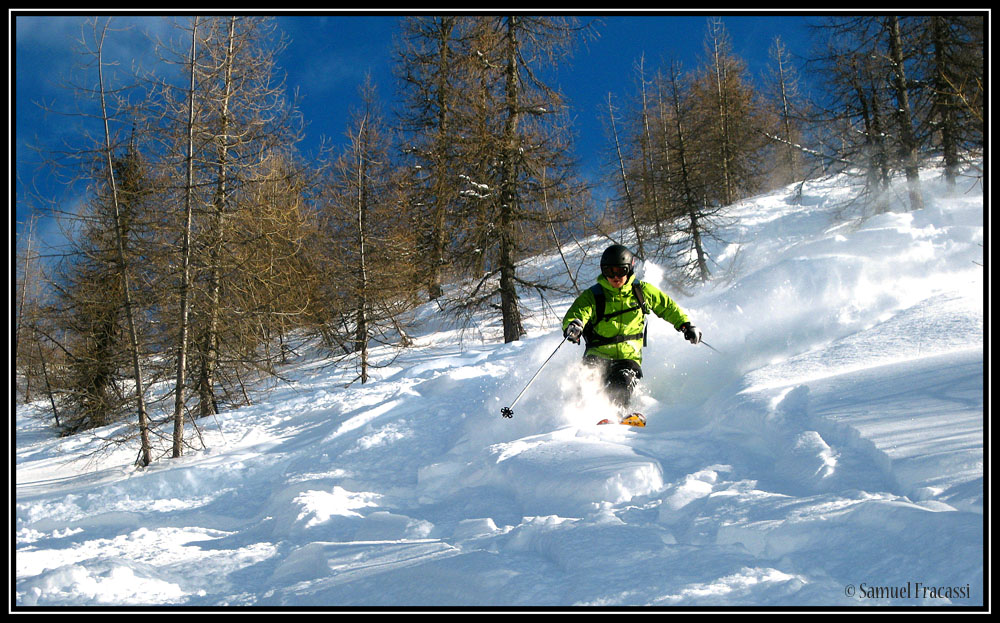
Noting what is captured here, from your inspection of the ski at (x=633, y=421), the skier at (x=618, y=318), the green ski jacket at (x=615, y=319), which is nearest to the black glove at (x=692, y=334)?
the skier at (x=618, y=318)

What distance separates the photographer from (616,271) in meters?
6.69

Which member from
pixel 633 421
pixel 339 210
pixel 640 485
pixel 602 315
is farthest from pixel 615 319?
pixel 339 210

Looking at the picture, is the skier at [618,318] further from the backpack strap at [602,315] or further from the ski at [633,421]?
the ski at [633,421]

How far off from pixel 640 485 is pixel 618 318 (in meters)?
3.24

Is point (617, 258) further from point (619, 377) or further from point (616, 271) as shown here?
point (619, 377)

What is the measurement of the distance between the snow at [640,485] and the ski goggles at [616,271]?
1398 millimetres

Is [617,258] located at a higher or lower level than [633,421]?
higher

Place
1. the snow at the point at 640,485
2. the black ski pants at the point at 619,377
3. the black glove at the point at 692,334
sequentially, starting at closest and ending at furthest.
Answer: the snow at the point at 640,485, the black ski pants at the point at 619,377, the black glove at the point at 692,334

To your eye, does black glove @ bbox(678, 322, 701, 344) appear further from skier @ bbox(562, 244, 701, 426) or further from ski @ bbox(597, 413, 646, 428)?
ski @ bbox(597, 413, 646, 428)

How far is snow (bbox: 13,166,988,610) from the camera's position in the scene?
9.12 feet

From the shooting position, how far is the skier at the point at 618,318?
6.67m

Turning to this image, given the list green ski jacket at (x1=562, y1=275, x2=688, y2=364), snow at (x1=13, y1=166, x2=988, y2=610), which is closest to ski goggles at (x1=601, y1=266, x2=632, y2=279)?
green ski jacket at (x1=562, y1=275, x2=688, y2=364)
